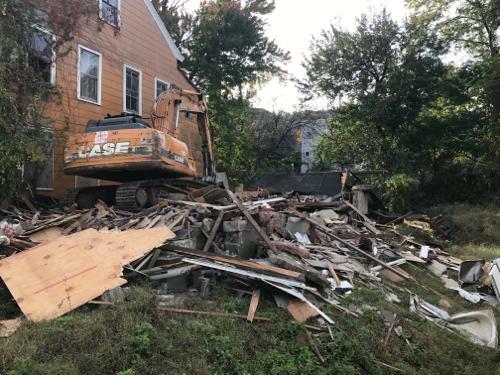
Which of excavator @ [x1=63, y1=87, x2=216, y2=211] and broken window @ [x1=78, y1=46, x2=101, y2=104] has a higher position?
broken window @ [x1=78, y1=46, x2=101, y2=104]

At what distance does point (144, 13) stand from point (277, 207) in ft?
34.9

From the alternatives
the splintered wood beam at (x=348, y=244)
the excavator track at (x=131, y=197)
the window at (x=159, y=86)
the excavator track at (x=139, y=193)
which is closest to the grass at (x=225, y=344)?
the splintered wood beam at (x=348, y=244)

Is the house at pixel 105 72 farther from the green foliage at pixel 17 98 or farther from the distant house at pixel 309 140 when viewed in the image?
the distant house at pixel 309 140

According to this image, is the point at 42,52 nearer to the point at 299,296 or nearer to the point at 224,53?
the point at 299,296

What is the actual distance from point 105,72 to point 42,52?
13.2 feet

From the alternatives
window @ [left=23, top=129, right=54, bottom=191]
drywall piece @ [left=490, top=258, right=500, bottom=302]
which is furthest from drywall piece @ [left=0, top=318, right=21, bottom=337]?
drywall piece @ [left=490, top=258, right=500, bottom=302]

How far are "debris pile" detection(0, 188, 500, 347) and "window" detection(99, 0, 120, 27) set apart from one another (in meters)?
8.41

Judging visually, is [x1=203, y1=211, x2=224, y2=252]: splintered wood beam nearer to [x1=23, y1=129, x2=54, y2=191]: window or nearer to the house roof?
[x1=23, y1=129, x2=54, y2=191]: window

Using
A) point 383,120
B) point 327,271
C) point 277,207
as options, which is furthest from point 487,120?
point 327,271

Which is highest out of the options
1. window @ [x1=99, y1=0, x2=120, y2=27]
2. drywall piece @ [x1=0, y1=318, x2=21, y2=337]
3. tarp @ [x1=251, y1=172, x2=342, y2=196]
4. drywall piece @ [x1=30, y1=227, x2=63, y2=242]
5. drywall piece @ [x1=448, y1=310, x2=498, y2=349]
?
window @ [x1=99, y1=0, x2=120, y2=27]

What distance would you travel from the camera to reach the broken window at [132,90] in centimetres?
1620

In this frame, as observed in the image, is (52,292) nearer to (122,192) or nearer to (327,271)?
(327,271)

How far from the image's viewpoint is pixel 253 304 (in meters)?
5.41

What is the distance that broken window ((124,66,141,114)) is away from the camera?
16203 mm
